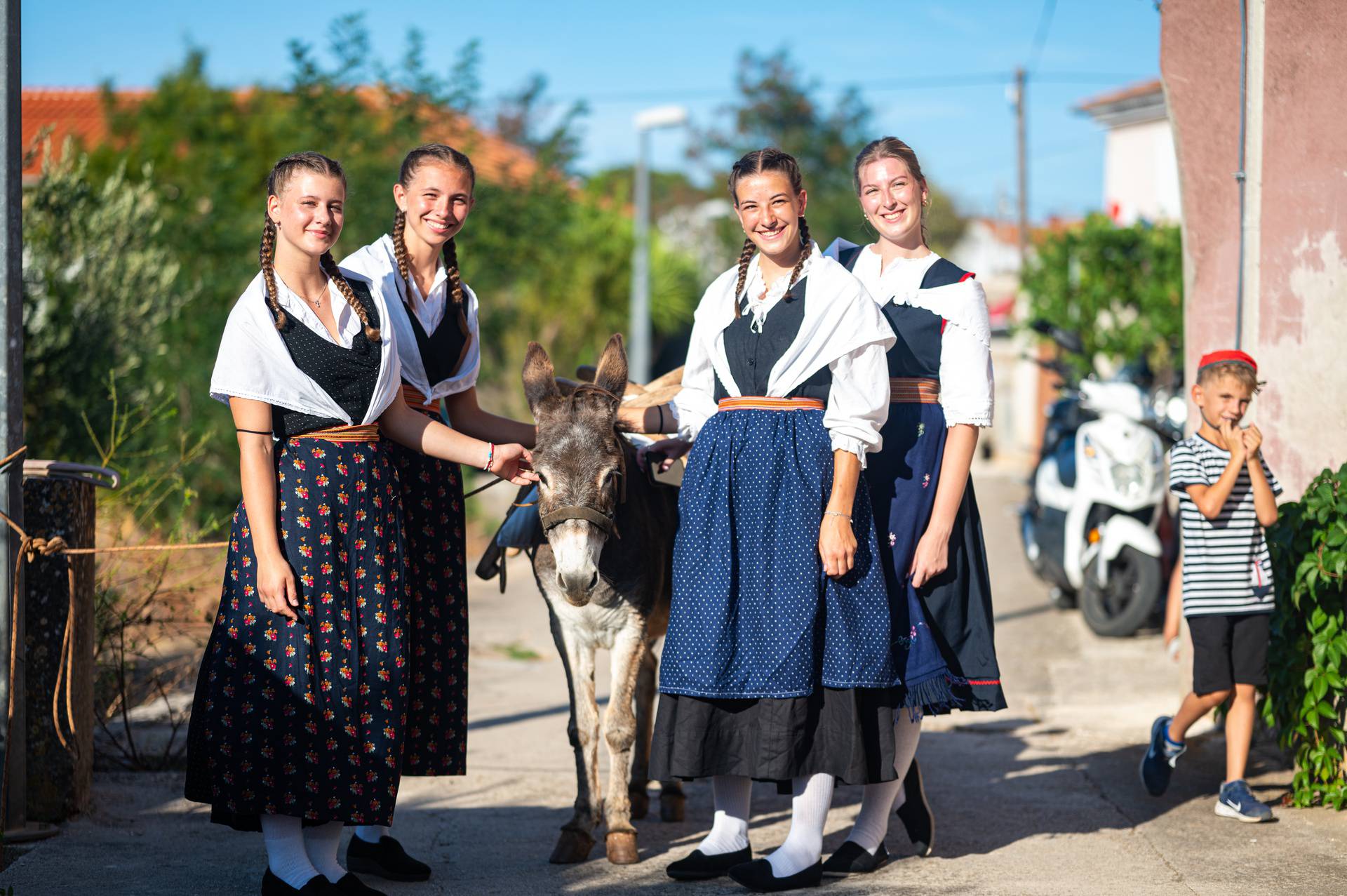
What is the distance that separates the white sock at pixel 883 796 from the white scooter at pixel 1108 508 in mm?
5414

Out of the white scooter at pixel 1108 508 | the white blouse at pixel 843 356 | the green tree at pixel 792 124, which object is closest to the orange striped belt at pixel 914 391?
the white blouse at pixel 843 356

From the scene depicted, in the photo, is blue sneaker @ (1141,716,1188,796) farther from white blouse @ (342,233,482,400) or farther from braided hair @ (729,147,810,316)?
white blouse @ (342,233,482,400)

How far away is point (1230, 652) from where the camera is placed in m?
5.09

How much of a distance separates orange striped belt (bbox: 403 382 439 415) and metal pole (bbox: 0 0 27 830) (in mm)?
1253

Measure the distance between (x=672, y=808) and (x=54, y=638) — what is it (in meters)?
2.38

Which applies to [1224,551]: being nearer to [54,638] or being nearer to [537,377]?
[537,377]

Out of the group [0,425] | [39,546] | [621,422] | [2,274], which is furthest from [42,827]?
[621,422]

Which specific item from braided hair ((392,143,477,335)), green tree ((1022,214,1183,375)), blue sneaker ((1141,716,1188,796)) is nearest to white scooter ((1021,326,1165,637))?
green tree ((1022,214,1183,375))

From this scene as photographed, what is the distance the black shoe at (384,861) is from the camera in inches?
173

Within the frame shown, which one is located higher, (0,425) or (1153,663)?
(0,425)

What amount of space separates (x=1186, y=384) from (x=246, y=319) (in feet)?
15.2

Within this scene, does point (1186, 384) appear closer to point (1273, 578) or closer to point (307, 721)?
A: point (1273, 578)

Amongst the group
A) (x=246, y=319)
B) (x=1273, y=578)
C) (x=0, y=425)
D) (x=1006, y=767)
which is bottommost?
(x=1006, y=767)

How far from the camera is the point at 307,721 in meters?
3.84
